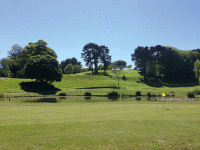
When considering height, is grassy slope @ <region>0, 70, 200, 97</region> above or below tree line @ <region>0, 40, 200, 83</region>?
below

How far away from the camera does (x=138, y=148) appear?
30.1 ft

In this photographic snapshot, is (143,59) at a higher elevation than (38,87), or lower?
higher

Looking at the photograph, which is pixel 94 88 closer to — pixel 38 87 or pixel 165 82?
pixel 38 87

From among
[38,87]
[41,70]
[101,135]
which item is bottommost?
[101,135]

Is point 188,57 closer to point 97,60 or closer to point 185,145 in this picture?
point 97,60

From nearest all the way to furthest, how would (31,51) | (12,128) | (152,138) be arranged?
(152,138), (12,128), (31,51)

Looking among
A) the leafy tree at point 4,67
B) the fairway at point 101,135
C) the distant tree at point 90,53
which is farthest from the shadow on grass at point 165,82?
the leafy tree at point 4,67

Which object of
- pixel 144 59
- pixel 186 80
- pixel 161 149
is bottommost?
pixel 161 149

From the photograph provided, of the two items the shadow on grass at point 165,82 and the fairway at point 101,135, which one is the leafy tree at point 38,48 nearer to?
the shadow on grass at point 165,82

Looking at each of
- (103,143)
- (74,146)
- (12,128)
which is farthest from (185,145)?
(12,128)

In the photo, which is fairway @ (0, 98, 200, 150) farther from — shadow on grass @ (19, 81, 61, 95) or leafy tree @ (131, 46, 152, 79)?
leafy tree @ (131, 46, 152, 79)

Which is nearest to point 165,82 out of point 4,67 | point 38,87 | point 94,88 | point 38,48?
point 94,88

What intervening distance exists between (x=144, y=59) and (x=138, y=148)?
317 ft

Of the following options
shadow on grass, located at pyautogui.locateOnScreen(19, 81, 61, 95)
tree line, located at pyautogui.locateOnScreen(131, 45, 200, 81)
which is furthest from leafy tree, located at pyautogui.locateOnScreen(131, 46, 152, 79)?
shadow on grass, located at pyautogui.locateOnScreen(19, 81, 61, 95)
